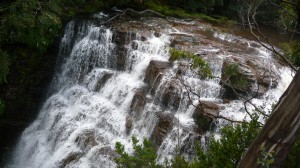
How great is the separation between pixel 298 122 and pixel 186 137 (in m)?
5.56

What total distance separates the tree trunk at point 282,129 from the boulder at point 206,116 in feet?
17.2

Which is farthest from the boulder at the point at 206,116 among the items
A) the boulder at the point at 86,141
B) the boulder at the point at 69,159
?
the boulder at the point at 69,159

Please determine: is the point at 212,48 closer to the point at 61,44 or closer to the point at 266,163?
the point at 61,44

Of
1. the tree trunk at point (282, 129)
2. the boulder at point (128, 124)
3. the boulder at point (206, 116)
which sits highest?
the tree trunk at point (282, 129)

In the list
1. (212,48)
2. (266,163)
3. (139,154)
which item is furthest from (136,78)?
(266,163)

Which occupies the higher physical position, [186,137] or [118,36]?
[118,36]

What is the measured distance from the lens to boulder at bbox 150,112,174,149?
898cm

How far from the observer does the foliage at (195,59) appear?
9.99 meters

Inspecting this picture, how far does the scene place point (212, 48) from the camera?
1196cm

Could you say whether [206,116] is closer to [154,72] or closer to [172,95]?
[172,95]

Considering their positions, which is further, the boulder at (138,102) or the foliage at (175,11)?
the foliage at (175,11)

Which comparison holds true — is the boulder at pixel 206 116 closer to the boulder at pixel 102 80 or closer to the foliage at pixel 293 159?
the boulder at pixel 102 80

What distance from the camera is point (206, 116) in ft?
29.0

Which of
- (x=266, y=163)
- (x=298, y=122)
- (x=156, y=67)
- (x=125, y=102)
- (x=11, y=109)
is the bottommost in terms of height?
(x=11, y=109)
